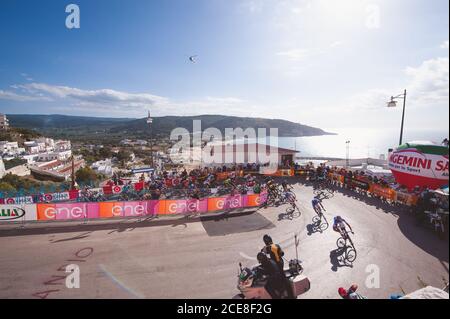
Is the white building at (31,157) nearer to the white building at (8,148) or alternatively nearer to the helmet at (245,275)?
the white building at (8,148)

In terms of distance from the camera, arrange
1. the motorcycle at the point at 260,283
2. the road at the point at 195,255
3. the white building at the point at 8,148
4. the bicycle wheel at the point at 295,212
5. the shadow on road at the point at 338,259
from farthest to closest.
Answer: the white building at the point at 8,148 < the bicycle wheel at the point at 295,212 < the shadow on road at the point at 338,259 < the road at the point at 195,255 < the motorcycle at the point at 260,283

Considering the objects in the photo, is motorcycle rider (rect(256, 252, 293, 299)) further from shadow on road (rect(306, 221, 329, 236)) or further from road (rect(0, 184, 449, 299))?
shadow on road (rect(306, 221, 329, 236))

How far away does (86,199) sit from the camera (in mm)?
16375

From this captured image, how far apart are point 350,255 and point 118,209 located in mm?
12210

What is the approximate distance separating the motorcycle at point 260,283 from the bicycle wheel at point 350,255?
2.91 meters

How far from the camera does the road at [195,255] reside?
7535 mm

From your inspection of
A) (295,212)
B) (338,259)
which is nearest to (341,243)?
(338,259)

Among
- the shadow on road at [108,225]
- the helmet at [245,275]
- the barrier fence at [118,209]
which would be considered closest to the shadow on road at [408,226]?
the helmet at [245,275]

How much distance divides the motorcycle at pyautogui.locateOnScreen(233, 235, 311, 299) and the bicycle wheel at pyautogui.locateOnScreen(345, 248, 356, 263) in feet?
9.56

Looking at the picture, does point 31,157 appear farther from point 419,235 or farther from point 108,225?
Result: point 419,235

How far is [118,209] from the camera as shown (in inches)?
544

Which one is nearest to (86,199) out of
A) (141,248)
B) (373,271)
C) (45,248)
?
(45,248)
